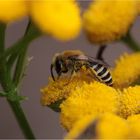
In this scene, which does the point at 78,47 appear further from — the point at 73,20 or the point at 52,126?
the point at 73,20

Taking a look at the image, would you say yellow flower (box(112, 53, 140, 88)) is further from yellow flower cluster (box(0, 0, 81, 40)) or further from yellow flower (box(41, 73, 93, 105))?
yellow flower cluster (box(0, 0, 81, 40))

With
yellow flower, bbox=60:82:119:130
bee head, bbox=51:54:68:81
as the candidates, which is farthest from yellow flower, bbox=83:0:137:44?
bee head, bbox=51:54:68:81

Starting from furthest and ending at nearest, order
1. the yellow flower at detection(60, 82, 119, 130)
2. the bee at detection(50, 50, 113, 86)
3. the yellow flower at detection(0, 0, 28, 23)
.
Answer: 1. the bee at detection(50, 50, 113, 86)
2. the yellow flower at detection(60, 82, 119, 130)
3. the yellow flower at detection(0, 0, 28, 23)

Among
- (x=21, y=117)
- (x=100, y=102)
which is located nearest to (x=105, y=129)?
(x=100, y=102)

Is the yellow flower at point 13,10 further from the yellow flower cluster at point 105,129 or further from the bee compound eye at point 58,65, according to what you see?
the bee compound eye at point 58,65

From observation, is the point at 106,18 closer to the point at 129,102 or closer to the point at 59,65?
the point at 129,102

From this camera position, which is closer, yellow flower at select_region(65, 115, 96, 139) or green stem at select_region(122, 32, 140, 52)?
yellow flower at select_region(65, 115, 96, 139)

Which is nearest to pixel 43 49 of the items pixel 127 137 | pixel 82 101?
pixel 82 101
